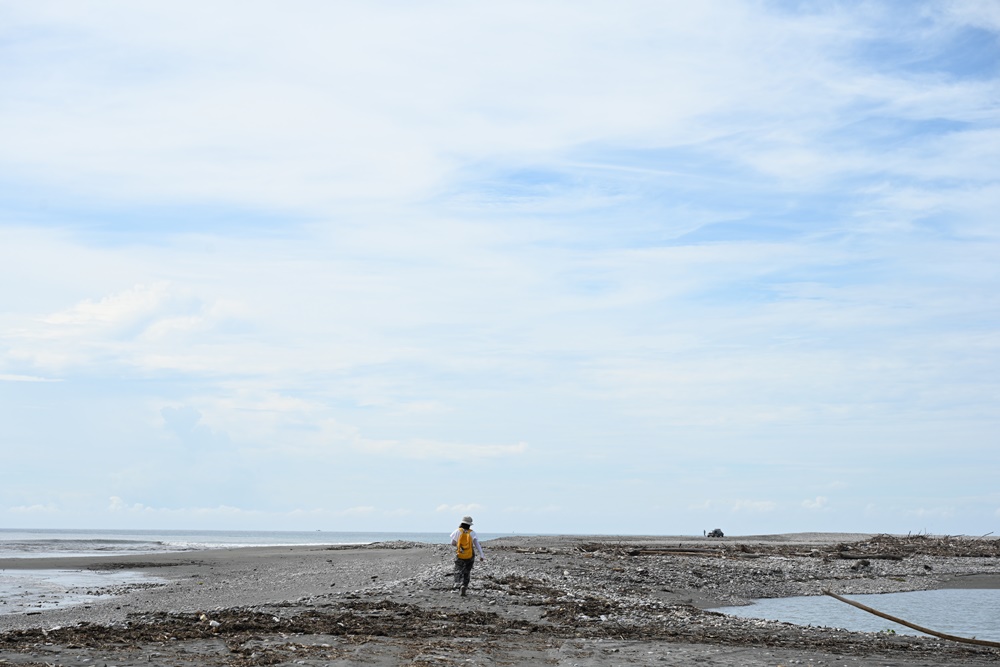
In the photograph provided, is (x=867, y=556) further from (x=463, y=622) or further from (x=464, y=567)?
(x=463, y=622)

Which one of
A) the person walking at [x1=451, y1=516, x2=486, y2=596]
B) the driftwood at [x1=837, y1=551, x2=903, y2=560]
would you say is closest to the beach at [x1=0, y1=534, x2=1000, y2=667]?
the person walking at [x1=451, y1=516, x2=486, y2=596]

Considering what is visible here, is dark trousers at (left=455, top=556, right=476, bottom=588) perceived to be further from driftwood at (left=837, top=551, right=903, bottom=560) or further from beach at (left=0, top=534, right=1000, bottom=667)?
driftwood at (left=837, top=551, right=903, bottom=560)

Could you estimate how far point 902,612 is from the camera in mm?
29562

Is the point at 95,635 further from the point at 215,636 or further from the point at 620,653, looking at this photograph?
the point at 620,653

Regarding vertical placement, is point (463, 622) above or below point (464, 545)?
below

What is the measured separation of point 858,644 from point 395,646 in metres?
9.10

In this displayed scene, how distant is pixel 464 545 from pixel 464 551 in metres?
0.19

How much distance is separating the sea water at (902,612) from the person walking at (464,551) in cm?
851

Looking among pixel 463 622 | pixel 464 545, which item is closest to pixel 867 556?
pixel 464 545

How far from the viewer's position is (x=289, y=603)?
870 inches

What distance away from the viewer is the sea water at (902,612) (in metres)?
25.6

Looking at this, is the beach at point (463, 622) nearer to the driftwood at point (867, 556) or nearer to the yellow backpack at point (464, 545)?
the yellow backpack at point (464, 545)

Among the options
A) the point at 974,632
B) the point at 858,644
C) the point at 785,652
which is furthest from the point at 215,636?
the point at 974,632

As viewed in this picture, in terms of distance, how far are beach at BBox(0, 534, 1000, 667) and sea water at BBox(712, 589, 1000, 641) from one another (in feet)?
5.06
